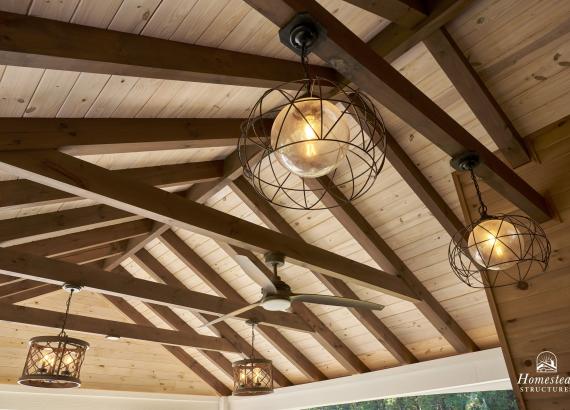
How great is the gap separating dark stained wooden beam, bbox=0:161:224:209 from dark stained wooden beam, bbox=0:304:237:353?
2.01 meters

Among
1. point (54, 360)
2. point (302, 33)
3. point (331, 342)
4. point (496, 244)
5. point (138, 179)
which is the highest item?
point (138, 179)

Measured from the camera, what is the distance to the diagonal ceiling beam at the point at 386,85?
56.1 inches

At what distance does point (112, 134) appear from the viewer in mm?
2475

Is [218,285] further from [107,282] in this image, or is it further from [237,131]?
[237,131]

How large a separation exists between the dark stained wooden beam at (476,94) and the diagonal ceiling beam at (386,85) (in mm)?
461

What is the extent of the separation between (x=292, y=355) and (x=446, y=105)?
158 inches

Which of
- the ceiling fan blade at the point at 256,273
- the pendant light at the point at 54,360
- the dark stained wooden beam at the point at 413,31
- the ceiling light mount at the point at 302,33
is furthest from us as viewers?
the pendant light at the point at 54,360

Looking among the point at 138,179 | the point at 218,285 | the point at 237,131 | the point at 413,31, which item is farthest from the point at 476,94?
the point at 218,285

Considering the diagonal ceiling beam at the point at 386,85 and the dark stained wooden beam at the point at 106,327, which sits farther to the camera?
the dark stained wooden beam at the point at 106,327

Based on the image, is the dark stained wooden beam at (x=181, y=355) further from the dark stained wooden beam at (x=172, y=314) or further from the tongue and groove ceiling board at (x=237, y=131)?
the tongue and groove ceiling board at (x=237, y=131)

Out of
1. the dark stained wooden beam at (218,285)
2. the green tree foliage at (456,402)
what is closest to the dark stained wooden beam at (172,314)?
the dark stained wooden beam at (218,285)

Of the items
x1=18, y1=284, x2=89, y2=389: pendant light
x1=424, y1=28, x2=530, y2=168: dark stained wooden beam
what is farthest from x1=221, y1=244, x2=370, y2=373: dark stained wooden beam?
x1=424, y1=28, x2=530, y2=168: dark stained wooden beam

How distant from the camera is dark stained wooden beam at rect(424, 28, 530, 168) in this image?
8.64 ft

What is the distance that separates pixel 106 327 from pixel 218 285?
1.30m
